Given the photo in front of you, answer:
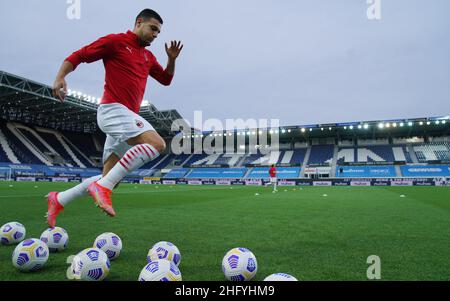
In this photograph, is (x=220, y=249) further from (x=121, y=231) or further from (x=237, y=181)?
(x=237, y=181)

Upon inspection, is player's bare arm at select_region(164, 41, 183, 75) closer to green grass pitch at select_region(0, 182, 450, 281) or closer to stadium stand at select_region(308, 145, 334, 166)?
green grass pitch at select_region(0, 182, 450, 281)

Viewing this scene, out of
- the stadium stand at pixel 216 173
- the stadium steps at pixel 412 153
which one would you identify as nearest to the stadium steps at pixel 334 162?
the stadium steps at pixel 412 153

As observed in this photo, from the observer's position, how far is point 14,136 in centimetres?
4169

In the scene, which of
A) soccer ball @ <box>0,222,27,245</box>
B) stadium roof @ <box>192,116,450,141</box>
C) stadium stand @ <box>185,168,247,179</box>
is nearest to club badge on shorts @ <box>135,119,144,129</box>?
soccer ball @ <box>0,222,27,245</box>

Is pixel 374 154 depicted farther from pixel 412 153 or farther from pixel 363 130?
pixel 412 153

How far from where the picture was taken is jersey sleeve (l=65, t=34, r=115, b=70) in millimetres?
3402

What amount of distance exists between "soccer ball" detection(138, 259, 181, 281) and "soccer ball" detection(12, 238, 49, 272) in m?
1.29

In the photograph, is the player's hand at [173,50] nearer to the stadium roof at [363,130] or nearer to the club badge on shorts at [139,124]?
the club badge on shorts at [139,124]

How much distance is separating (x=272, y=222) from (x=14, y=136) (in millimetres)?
46529

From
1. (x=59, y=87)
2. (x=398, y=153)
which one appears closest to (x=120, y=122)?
(x=59, y=87)

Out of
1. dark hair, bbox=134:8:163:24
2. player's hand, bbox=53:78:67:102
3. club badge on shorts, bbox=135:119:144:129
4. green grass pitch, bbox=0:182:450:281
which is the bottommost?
green grass pitch, bbox=0:182:450:281

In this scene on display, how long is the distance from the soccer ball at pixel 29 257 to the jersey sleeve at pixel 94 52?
1.94 meters
